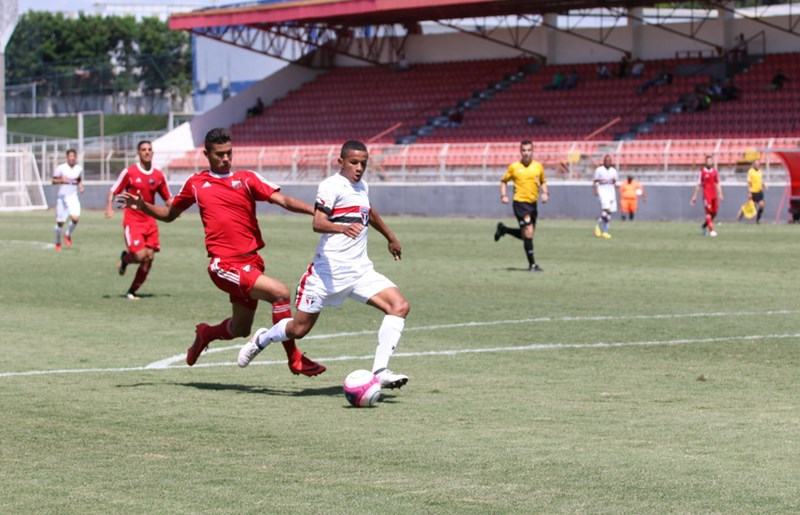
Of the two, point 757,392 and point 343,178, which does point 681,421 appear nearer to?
point 757,392

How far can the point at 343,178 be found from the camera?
934 cm

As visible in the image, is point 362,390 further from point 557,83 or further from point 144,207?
point 557,83

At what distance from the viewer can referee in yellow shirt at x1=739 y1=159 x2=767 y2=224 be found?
35.8 m

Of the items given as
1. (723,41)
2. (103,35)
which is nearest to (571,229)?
(723,41)

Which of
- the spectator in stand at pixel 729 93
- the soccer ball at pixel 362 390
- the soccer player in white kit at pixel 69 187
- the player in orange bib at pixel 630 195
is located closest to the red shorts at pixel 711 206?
the player in orange bib at pixel 630 195

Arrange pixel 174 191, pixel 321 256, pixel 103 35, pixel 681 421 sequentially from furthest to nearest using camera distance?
pixel 103 35
pixel 174 191
pixel 321 256
pixel 681 421

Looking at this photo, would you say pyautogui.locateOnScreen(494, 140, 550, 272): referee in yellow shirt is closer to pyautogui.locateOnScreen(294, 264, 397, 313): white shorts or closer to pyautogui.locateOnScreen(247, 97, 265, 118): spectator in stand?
pyautogui.locateOnScreen(294, 264, 397, 313): white shorts

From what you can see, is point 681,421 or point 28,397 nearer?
point 681,421

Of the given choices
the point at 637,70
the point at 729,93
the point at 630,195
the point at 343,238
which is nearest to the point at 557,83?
the point at 637,70

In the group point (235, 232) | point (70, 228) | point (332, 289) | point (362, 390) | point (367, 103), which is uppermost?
point (367, 103)

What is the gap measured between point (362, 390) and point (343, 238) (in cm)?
115

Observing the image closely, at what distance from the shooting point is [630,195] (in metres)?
39.0

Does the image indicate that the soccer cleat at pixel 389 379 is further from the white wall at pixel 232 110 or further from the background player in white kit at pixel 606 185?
the white wall at pixel 232 110

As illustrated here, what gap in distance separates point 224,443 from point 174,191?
4303 centimetres
